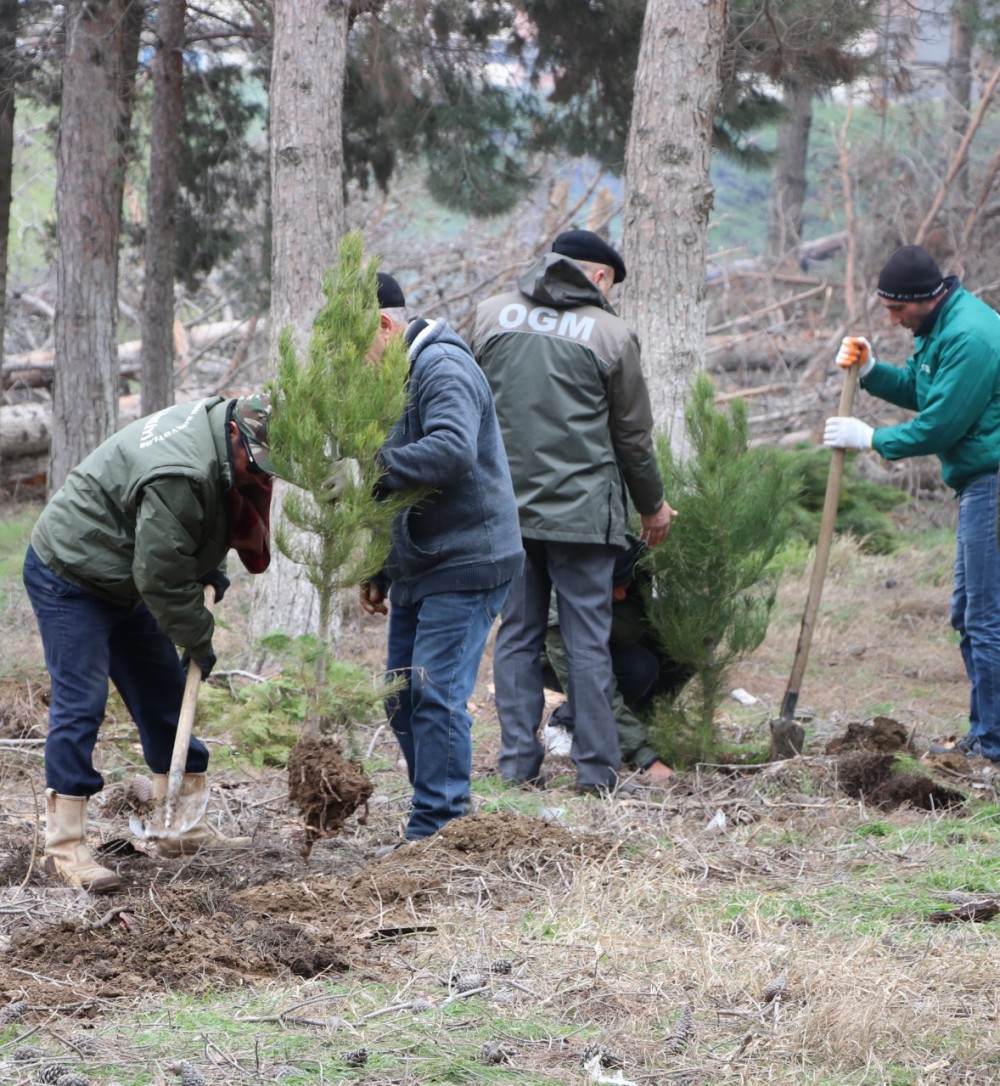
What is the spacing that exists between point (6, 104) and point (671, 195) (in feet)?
19.9

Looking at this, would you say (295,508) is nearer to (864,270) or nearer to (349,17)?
(349,17)

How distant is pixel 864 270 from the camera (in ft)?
50.0

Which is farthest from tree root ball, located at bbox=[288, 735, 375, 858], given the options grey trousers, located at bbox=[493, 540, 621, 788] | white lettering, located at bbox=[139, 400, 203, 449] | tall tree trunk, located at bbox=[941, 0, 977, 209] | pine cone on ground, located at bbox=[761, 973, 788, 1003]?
tall tree trunk, located at bbox=[941, 0, 977, 209]

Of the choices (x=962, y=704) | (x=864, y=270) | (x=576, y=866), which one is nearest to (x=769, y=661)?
(x=962, y=704)

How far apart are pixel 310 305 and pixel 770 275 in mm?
9445

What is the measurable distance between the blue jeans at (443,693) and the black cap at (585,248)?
1.68m

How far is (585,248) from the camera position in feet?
18.9

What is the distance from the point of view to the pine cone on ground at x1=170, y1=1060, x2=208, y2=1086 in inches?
112

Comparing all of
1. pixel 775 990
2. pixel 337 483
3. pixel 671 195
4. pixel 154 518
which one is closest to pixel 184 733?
pixel 154 518

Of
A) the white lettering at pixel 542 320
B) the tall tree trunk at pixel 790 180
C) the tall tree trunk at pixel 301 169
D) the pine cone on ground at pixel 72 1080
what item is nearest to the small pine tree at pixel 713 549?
the white lettering at pixel 542 320

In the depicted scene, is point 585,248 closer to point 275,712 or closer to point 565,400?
point 565,400

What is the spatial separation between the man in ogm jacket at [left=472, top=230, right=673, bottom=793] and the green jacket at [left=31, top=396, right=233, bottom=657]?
160cm

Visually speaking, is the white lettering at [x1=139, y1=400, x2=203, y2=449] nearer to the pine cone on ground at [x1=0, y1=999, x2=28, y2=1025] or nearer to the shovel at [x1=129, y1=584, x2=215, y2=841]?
the shovel at [x1=129, y1=584, x2=215, y2=841]

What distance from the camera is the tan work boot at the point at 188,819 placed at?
15.8 ft
